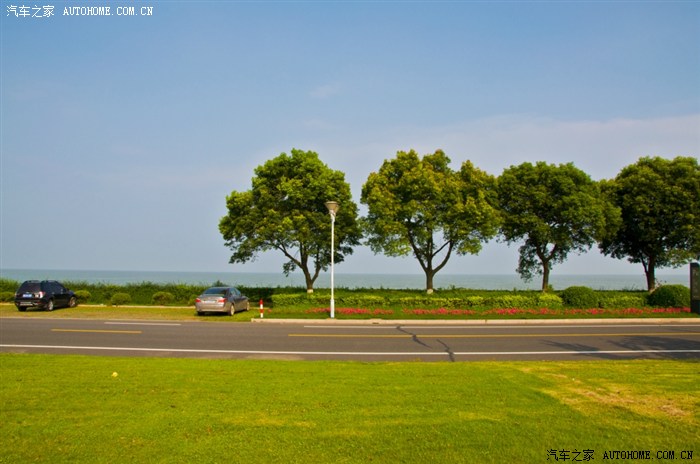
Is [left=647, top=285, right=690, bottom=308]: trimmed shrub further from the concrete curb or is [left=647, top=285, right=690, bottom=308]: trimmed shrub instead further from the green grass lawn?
the green grass lawn

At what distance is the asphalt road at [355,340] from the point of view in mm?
13625

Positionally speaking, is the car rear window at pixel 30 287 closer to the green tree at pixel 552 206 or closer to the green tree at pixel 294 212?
the green tree at pixel 294 212

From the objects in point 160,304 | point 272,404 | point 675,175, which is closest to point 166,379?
point 272,404

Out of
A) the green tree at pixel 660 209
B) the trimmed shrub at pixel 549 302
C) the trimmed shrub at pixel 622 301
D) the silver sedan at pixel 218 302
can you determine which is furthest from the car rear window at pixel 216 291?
the green tree at pixel 660 209

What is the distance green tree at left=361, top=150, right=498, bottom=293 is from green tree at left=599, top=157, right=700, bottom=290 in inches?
478

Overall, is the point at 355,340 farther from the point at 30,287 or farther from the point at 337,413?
the point at 30,287

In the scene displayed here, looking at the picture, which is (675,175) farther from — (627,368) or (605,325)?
(627,368)

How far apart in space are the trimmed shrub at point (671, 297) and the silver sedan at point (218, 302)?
23.4m

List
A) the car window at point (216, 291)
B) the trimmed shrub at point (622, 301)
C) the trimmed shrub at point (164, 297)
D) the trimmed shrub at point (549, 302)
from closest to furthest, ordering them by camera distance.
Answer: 1. the car window at point (216, 291)
2. the trimmed shrub at point (549, 302)
3. the trimmed shrub at point (622, 301)
4. the trimmed shrub at point (164, 297)

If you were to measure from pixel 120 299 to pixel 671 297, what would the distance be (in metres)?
33.5

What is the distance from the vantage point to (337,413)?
22.9 ft

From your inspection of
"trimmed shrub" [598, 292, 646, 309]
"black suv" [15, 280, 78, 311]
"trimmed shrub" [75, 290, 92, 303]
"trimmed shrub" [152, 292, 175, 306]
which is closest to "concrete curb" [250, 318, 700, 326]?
"trimmed shrub" [598, 292, 646, 309]

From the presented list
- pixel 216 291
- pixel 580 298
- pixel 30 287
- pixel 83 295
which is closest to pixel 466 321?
pixel 580 298

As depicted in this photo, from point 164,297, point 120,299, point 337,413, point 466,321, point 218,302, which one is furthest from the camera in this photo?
point 164,297
